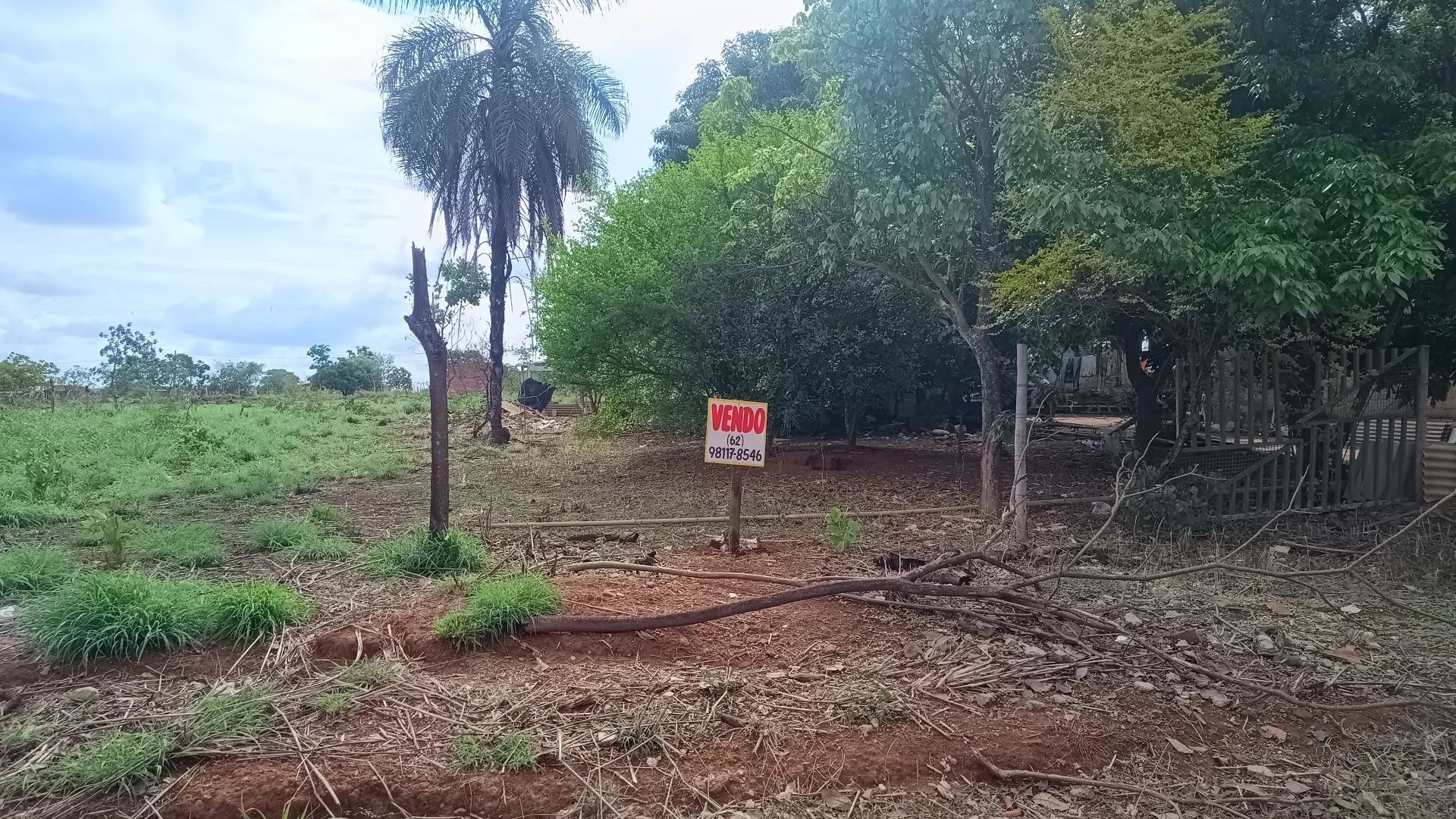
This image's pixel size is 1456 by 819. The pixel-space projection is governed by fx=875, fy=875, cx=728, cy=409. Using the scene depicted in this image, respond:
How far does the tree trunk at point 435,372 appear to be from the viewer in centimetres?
535

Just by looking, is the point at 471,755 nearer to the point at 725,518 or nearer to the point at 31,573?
the point at 31,573

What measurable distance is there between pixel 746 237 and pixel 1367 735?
30.5 feet

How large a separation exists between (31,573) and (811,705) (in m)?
A: 4.73

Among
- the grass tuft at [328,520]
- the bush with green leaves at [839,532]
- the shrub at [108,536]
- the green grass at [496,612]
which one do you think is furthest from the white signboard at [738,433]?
the shrub at [108,536]

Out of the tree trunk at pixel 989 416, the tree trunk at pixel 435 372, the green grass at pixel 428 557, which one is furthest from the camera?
the tree trunk at pixel 989 416

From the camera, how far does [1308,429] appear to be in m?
8.53

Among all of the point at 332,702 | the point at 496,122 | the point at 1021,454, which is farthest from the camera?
the point at 496,122

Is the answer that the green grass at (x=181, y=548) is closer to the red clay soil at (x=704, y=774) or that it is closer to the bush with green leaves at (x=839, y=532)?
the red clay soil at (x=704, y=774)

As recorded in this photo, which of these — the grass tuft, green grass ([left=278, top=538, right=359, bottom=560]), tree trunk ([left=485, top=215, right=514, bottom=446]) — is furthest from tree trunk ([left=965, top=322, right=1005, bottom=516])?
tree trunk ([left=485, top=215, right=514, bottom=446])

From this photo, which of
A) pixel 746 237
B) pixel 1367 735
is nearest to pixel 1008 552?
pixel 1367 735

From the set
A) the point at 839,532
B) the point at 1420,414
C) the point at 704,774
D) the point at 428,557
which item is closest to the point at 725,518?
the point at 839,532

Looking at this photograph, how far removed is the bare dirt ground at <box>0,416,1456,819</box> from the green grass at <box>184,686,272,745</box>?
0.29 feet

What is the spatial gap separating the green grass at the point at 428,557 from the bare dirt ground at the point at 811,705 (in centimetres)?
16

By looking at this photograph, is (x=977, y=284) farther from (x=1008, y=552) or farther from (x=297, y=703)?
(x=297, y=703)
